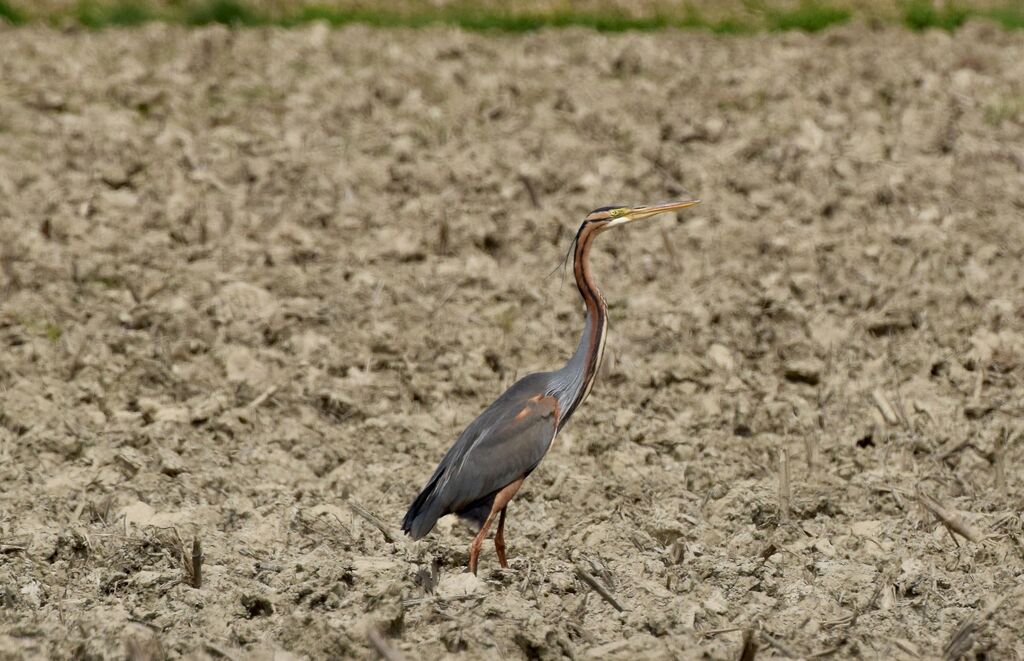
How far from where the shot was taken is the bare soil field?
5781mm

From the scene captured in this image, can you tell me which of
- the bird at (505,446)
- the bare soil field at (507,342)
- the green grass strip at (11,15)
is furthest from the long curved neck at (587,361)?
the green grass strip at (11,15)

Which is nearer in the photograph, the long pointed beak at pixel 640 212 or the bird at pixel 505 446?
the bird at pixel 505 446

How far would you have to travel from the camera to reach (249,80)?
45.6 feet

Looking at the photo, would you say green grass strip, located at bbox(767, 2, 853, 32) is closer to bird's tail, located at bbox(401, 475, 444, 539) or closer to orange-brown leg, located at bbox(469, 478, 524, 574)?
orange-brown leg, located at bbox(469, 478, 524, 574)

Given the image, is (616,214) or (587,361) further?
(616,214)

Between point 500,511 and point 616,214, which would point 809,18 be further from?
point 500,511

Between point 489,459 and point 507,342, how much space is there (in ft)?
8.87

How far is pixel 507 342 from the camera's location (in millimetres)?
9133

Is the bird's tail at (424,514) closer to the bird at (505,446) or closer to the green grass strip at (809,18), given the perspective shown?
the bird at (505,446)

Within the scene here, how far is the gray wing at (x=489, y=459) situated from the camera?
6.42 m

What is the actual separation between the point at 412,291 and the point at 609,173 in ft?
8.14

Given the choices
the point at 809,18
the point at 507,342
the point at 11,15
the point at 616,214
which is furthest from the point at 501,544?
the point at 11,15

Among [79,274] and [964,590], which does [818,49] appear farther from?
[964,590]

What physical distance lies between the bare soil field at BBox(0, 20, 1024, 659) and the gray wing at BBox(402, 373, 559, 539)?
0.23m
